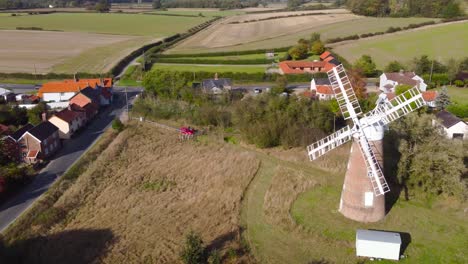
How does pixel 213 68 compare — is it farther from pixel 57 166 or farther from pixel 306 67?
pixel 57 166

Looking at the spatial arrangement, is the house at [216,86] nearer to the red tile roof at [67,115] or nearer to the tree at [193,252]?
the red tile roof at [67,115]

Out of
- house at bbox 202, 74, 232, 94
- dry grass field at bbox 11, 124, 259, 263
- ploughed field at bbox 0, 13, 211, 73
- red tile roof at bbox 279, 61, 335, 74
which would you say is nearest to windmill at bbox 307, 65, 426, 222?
dry grass field at bbox 11, 124, 259, 263

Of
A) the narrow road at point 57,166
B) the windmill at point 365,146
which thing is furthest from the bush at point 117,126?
the windmill at point 365,146

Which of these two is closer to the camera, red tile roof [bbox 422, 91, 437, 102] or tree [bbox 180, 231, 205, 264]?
tree [bbox 180, 231, 205, 264]

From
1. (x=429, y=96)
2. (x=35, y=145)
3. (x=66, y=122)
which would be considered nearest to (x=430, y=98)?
(x=429, y=96)

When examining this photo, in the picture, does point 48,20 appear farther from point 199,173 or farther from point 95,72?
point 199,173

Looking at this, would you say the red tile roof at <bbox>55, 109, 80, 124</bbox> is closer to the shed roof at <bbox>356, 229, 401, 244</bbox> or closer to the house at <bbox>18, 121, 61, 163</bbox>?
the house at <bbox>18, 121, 61, 163</bbox>
